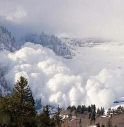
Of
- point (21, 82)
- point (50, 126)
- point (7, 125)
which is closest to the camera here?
point (7, 125)

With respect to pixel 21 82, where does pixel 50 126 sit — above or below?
below

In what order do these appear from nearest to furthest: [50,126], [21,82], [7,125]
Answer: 1. [7,125]
2. [21,82]
3. [50,126]

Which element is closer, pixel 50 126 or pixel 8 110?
pixel 8 110

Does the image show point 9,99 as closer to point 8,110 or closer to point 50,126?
point 8,110

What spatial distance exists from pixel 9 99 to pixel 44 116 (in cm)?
4385

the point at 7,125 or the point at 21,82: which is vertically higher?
the point at 21,82

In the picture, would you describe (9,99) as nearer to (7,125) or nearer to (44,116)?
(7,125)

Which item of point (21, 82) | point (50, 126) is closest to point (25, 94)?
point (21, 82)

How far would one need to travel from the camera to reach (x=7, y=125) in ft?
370

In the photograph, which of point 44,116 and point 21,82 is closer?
point 21,82

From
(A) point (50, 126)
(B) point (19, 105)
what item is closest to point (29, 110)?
(B) point (19, 105)

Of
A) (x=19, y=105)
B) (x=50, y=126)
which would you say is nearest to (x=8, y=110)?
(x=19, y=105)

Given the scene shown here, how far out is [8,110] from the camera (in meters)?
119

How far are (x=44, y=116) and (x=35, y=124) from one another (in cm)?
4445
